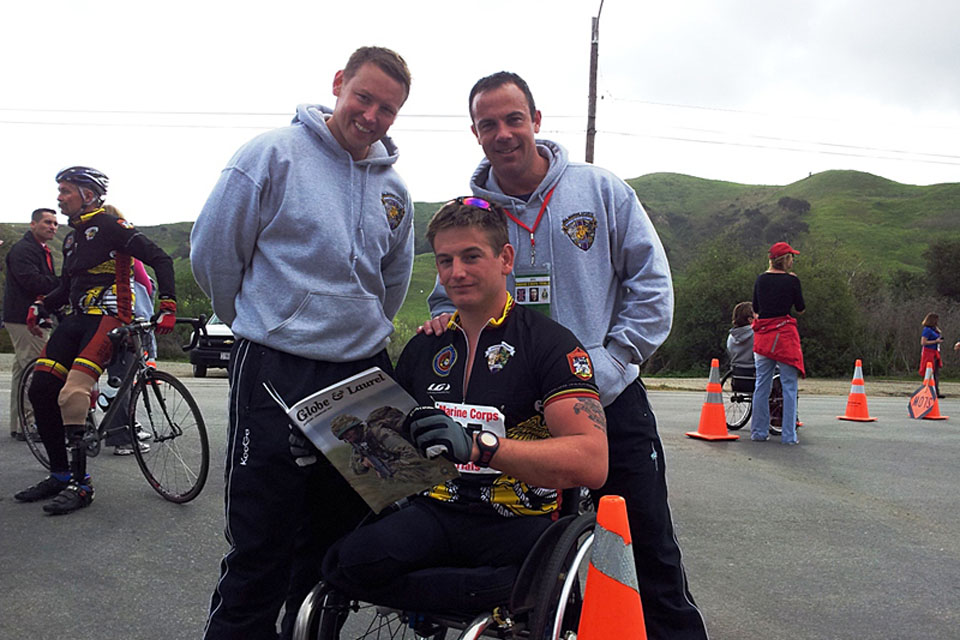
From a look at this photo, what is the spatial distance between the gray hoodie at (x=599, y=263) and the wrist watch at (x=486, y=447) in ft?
2.59

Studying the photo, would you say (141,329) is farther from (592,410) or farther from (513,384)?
(592,410)

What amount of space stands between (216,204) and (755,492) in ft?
17.1

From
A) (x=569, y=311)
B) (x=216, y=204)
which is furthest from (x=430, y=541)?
(x=216, y=204)

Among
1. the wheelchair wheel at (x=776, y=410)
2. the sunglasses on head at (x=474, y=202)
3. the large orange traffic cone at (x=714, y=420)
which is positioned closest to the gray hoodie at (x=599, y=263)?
the sunglasses on head at (x=474, y=202)

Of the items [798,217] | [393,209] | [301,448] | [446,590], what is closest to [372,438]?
[301,448]

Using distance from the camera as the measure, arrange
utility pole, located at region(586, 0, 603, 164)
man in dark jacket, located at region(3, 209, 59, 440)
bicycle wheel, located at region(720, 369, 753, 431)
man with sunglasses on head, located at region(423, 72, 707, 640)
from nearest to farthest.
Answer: man with sunglasses on head, located at region(423, 72, 707, 640) → man in dark jacket, located at region(3, 209, 59, 440) → bicycle wheel, located at region(720, 369, 753, 431) → utility pole, located at region(586, 0, 603, 164)

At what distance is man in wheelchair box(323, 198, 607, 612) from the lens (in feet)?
6.85

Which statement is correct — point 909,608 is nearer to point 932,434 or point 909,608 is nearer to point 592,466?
point 592,466

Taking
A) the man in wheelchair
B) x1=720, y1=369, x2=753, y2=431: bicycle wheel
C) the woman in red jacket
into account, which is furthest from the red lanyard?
x1=720, y1=369, x2=753, y2=431: bicycle wheel

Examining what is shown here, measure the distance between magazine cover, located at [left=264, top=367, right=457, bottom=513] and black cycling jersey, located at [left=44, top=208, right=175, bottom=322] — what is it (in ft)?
10.5

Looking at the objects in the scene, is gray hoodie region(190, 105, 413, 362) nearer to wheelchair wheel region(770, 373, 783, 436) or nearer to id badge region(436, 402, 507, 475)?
id badge region(436, 402, 507, 475)

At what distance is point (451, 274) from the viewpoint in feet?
8.00

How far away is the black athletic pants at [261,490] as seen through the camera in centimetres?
243

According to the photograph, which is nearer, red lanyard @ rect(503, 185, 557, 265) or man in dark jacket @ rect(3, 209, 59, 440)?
red lanyard @ rect(503, 185, 557, 265)
